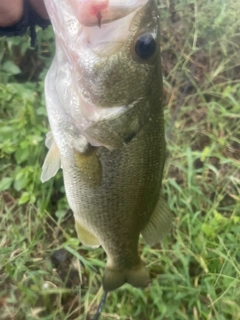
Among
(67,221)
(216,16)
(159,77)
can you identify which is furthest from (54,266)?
(216,16)

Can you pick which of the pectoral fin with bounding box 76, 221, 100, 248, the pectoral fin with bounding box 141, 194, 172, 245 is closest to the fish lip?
the pectoral fin with bounding box 141, 194, 172, 245

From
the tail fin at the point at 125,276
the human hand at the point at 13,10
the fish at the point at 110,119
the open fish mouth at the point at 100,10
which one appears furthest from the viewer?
the tail fin at the point at 125,276

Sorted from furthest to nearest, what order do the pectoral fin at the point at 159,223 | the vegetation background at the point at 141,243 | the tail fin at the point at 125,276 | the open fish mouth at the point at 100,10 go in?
the vegetation background at the point at 141,243 < the tail fin at the point at 125,276 < the pectoral fin at the point at 159,223 < the open fish mouth at the point at 100,10

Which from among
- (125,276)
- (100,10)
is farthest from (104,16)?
(125,276)

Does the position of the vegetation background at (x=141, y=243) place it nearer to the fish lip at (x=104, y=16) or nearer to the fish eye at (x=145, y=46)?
the fish eye at (x=145, y=46)

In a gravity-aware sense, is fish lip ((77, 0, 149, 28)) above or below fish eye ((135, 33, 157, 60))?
above

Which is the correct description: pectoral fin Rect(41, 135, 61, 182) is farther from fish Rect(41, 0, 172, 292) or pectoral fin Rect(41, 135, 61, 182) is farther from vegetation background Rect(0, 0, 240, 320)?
vegetation background Rect(0, 0, 240, 320)

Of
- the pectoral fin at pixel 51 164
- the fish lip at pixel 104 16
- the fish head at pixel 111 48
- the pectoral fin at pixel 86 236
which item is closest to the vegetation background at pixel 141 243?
the pectoral fin at pixel 86 236
